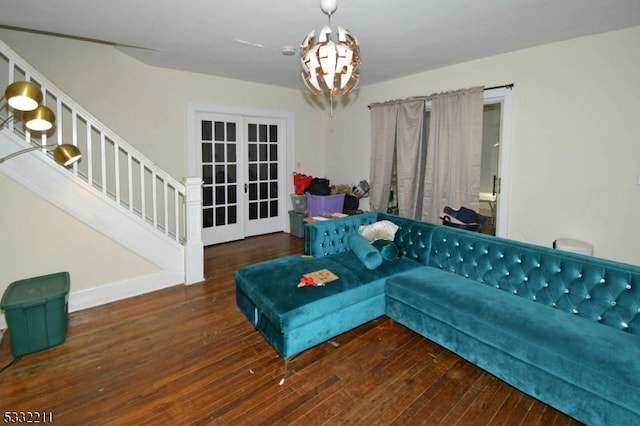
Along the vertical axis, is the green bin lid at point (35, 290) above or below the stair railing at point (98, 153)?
below

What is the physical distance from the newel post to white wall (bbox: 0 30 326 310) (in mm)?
452

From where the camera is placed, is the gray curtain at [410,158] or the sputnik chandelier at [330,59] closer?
the sputnik chandelier at [330,59]

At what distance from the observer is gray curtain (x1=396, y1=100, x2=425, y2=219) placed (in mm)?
4633

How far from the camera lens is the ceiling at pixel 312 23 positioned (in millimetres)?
2516

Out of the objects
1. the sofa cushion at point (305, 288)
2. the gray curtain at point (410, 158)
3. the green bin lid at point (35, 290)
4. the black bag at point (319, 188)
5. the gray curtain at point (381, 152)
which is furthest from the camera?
the black bag at point (319, 188)

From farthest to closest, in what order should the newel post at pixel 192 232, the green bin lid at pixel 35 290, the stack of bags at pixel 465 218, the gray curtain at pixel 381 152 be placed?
the gray curtain at pixel 381 152
the stack of bags at pixel 465 218
the newel post at pixel 192 232
the green bin lid at pixel 35 290

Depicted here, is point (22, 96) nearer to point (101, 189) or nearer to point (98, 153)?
point (101, 189)

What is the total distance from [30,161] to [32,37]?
1.89 meters

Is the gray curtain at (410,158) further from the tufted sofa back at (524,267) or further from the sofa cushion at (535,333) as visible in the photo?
the sofa cushion at (535,333)

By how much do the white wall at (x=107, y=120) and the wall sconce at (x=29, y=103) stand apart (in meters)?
0.68

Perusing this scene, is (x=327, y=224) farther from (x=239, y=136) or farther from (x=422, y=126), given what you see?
(x=239, y=136)

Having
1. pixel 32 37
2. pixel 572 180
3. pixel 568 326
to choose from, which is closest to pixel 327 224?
pixel 568 326

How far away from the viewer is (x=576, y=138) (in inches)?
129

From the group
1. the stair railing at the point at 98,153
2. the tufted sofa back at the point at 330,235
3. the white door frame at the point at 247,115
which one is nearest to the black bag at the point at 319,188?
the white door frame at the point at 247,115
